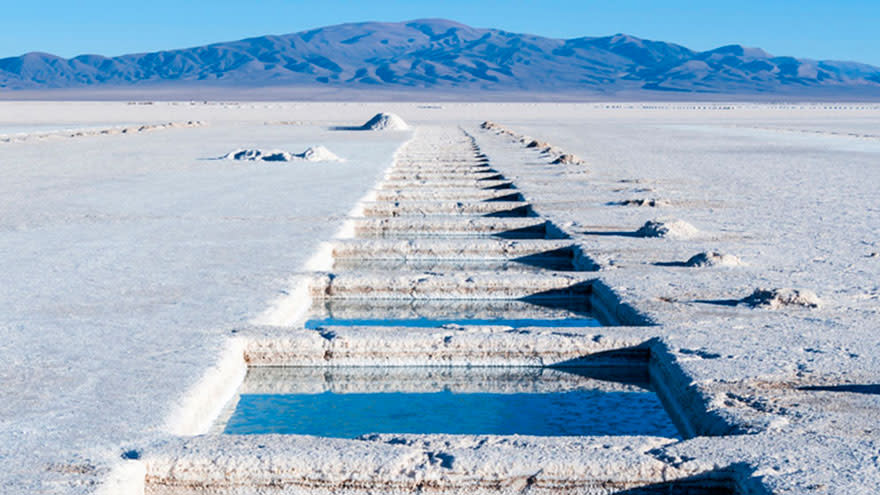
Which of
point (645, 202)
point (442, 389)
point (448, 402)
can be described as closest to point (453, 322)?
point (442, 389)

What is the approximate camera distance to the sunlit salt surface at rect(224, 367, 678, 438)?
149 inches

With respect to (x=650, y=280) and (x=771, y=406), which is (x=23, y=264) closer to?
(x=650, y=280)

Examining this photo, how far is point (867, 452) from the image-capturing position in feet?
10.1

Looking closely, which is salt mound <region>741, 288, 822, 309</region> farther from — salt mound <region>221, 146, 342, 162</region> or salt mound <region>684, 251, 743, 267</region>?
salt mound <region>221, 146, 342, 162</region>

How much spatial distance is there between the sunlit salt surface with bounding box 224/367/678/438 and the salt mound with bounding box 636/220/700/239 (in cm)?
347

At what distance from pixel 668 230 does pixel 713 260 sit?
139 cm

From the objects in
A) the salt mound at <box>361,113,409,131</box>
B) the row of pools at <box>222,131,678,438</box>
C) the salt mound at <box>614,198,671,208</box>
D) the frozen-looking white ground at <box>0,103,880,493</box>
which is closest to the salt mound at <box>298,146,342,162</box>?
the frozen-looking white ground at <box>0,103,880,493</box>

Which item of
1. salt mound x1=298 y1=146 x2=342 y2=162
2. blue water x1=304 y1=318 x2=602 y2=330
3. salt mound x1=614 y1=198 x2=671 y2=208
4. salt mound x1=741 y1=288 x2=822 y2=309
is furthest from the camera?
salt mound x1=298 y1=146 x2=342 y2=162

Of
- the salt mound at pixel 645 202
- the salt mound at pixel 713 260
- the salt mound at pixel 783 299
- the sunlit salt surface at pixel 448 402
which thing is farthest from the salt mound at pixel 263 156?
the sunlit salt surface at pixel 448 402

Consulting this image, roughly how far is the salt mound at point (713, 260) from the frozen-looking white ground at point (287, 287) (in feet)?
0.33

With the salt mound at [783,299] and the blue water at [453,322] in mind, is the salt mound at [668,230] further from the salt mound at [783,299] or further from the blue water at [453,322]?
the salt mound at [783,299]

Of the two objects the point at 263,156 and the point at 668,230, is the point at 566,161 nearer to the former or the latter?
the point at 263,156

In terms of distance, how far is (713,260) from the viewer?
253 inches

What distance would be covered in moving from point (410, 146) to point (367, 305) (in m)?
16.8
